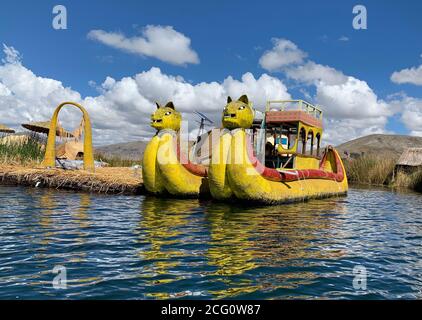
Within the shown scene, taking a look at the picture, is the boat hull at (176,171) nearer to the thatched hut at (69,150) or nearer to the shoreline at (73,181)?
the shoreline at (73,181)

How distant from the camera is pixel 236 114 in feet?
42.5

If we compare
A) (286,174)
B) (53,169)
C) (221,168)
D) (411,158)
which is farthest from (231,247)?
(411,158)

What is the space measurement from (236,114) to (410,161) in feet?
74.3

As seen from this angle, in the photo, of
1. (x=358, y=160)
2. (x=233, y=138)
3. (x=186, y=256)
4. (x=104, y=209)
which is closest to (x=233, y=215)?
(x=233, y=138)

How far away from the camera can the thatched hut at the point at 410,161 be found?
98.0ft

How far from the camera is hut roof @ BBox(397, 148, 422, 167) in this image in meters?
30.0

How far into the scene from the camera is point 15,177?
17453mm

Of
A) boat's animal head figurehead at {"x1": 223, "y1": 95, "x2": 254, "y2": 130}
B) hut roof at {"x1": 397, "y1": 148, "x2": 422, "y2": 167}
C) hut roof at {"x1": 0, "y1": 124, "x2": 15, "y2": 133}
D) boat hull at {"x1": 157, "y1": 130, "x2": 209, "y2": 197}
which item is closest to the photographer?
boat's animal head figurehead at {"x1": 223, "y1": 95, "x2": 254, "y2": 130}

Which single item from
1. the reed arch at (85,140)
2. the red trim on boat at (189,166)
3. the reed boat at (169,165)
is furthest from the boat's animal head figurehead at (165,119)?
the reed arch at (85,140)

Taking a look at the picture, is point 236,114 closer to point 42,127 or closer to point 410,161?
point 42,127

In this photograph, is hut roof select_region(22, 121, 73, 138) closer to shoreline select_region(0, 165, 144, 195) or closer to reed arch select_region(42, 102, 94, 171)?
reed arch select_region(42, 102, 94, 171)

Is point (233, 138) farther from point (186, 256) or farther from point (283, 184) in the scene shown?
point (186, 256)

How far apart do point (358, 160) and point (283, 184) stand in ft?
76.8

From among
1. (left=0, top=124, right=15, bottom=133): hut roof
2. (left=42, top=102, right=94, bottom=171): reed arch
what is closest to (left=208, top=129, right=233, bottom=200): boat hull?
(left=42, top=102, right=94, bottom=171): reed arch
